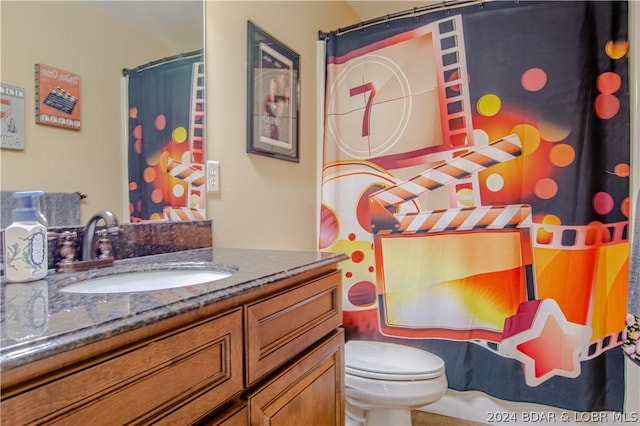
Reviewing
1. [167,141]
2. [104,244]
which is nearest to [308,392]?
[104,244]

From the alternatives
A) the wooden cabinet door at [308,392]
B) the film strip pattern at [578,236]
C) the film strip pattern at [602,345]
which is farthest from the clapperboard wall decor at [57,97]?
the film strip pattern at [602,345]

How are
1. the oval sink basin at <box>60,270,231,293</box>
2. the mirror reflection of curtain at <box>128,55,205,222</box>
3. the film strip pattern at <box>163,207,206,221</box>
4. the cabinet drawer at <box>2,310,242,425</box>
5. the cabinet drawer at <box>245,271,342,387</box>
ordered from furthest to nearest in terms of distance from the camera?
1. the film strip pattern at <box>163,207,206,221</box>
2. the mirror reflection of curtain at <box>128,55,205,222</box>
3. the oval sink basin at <box>60,270,231,293</box>
4. the cabinet drawer at <box>245,271,342,387</box>
5. the cabinet drawer at <box>2,310,242,425</box>

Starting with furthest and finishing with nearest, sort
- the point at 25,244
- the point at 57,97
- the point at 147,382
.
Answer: the point at 57,97 → the point at 25,244 → the point at 147,382

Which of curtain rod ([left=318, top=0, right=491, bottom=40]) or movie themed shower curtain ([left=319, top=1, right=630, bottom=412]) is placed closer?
movie themed shower curtain ([left=319, top=1, right=630, bottom=412])

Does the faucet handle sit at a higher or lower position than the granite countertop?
higher

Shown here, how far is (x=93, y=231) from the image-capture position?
2.94ft

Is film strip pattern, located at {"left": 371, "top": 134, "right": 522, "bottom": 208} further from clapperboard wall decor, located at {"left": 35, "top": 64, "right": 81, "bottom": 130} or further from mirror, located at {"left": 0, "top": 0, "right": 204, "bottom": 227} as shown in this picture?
clapperboard wall decor, located at {"left": 35, "top": 64, "right": 81, "bottom": 130}

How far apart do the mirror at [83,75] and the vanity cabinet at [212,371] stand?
0.56 meters

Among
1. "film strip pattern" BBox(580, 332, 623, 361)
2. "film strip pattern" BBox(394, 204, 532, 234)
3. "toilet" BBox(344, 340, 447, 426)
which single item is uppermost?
"film strip pattern" BBox(394, 204, 532, 234)

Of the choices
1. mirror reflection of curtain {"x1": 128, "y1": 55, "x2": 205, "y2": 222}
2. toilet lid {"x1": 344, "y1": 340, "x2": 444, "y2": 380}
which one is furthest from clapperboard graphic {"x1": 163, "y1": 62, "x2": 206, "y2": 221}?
toilet lid {"x1": 344, "y1": 340, "x2": 444, "y2": 380}

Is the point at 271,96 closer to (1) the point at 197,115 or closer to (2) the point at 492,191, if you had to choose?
(1) the point at 197,115

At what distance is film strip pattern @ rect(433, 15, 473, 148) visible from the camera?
1.65m

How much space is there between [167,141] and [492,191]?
137 cm

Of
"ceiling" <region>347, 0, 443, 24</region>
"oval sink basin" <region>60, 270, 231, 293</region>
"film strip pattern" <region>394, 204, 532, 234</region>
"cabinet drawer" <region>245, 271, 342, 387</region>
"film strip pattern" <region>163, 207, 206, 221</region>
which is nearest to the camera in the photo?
"cabinet drawer" <region>245, 271, 342, 387</region>
